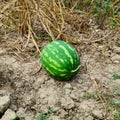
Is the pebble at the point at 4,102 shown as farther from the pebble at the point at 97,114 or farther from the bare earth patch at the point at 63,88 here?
the pebble at the point at 97,114

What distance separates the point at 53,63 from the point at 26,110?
1.56 feet

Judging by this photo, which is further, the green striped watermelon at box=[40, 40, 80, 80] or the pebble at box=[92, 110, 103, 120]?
the green striped watermelon at box=[40, 40, 80, 80]

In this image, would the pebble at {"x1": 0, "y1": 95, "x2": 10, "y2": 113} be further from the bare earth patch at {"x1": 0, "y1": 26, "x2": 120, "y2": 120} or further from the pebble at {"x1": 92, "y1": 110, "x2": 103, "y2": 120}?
the pebble at {"x1": 92, "y1": 110, "x2": 103, "y2": 120}

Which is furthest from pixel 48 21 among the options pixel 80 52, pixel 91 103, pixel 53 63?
pixel 91 103

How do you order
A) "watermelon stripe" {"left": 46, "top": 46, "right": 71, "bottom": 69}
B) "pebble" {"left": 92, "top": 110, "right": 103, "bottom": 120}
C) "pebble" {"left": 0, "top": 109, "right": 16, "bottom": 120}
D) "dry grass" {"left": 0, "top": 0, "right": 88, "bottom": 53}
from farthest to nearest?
"dry grass" {"left": 0, "top": 0, "right": 88, "bottom": 53} → "watermelon stripe" {"left": 46, "top": 46, "right": 71, "bottom": 69} → "pebble" {"left": 92, "top": 110, "right": 103, "bottom": 120} → "pebble" {"left": 0, "top": 109, "right": 16, "bottom": 120}

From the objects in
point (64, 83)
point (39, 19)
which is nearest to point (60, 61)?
point (64, 83)

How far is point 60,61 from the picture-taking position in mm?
3520

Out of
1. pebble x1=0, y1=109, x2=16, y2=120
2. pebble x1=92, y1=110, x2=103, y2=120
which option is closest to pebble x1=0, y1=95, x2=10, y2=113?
pebble x1=0, y1=109, x2=16, y2=120

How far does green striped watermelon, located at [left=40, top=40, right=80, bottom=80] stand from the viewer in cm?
352

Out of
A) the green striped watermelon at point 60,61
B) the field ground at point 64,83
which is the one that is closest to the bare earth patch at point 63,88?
the field ground at point 64,83

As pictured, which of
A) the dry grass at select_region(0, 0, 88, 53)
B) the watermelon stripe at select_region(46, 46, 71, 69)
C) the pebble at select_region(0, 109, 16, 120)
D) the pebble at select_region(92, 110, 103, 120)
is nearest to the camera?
the pebble at select_region(0, 109, 16, 120)

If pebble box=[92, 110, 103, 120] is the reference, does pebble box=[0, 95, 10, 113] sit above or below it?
above

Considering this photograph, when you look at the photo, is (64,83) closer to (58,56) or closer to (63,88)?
(63,88)

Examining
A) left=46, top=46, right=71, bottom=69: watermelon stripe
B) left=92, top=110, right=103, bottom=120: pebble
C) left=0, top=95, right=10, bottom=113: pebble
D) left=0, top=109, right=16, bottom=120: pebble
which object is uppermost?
left=46, top=46, right=71, bottom=69: watermelon stripe
